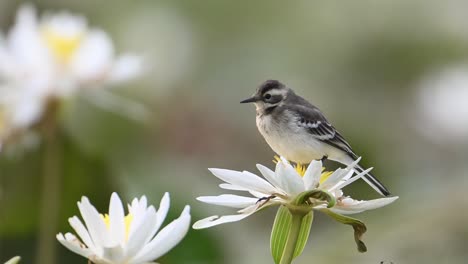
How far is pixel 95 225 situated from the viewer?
1.95 ft

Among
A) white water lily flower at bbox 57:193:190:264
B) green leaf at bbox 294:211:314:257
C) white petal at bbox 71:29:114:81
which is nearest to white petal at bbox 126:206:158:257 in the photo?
white water lily flower at bbox 57:193:190:264

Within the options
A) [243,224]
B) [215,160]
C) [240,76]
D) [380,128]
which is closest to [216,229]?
[243,224]

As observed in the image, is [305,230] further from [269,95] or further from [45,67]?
→ [45,67]

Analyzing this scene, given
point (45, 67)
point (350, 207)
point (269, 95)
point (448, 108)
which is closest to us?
point (350, 207)

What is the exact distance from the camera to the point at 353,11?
4020 mm

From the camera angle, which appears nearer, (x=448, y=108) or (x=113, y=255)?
(x=113, y=255)

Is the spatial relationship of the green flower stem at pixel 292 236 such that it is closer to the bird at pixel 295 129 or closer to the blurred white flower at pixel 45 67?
the bird at pixel 295 129

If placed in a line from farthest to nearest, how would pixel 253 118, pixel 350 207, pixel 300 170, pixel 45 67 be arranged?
pixel 253 118, pixel 45 67, pixel 300 170, pixel 350 207

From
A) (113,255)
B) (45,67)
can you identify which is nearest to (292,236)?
(113,255)

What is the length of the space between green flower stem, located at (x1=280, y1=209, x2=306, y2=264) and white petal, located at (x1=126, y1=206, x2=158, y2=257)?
0.26ft

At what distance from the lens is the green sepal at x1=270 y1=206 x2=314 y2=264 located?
66 cm

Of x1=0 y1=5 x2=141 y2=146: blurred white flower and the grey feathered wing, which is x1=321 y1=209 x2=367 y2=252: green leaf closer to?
the grey feathered wing

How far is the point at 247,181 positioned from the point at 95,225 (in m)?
0.12

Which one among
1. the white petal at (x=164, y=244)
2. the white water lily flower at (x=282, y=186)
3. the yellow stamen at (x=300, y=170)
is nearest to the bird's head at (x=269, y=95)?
the yellow stamen at (x=300, y=170)
